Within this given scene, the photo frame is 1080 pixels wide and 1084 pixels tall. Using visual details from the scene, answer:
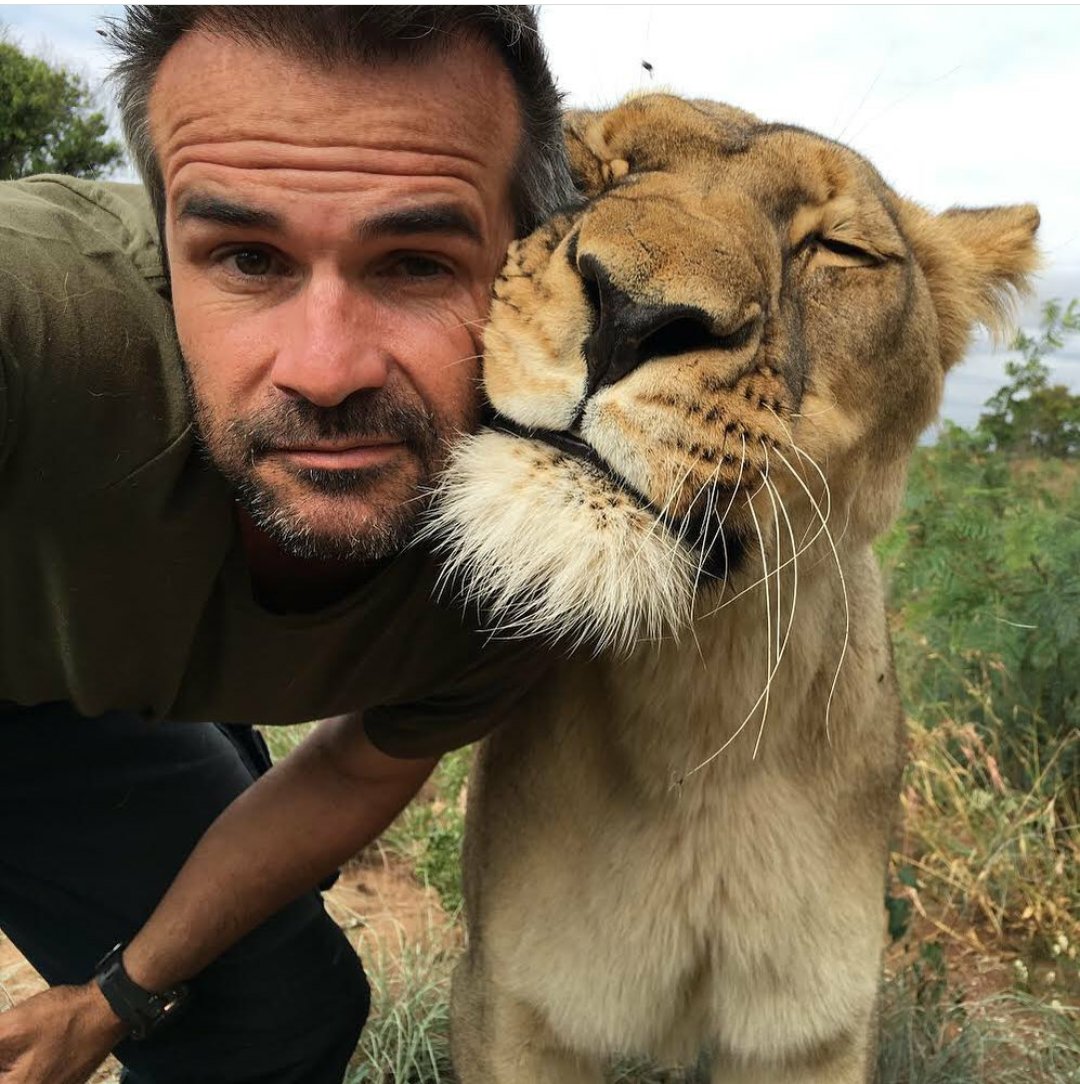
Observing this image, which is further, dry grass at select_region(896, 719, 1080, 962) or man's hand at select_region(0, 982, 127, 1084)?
dry grass at select_region(896, 719, 1080, 962)

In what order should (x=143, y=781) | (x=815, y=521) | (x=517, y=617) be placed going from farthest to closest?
(x=143, y=781), (x=815, y=521), (x=517, y=617)

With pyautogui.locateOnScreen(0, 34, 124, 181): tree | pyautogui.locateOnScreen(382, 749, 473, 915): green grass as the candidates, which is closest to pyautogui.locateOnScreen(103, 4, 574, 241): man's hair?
pyautogui.locateOnScreen(382, 749, 473, 915): green grass

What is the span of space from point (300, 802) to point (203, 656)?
0.58 meters

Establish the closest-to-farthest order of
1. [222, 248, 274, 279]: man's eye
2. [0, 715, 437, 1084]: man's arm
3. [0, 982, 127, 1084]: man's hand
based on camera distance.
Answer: [222, 248, 274, 279]: man's eye < [0, 982, 127, 1084]: man's hand < [0, 715, 437, 1084]: man's arm

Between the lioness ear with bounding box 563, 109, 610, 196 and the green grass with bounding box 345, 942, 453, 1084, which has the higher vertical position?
the lioness ear with bounding box 563, 109, 610, 196

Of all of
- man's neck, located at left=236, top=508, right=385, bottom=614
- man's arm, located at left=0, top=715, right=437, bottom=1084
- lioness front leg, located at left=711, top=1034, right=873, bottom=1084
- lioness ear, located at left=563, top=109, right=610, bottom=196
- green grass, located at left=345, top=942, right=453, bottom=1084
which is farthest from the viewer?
green grass, located at left=345, top=942, right=453, bottom=1084

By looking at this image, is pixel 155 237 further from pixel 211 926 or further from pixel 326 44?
pixel 211 926

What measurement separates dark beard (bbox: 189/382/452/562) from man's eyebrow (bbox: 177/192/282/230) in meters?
0.26

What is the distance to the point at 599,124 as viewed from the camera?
209cm

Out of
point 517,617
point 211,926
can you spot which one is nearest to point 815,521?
point 517,617

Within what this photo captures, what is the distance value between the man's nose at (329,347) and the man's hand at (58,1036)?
161 centimetres

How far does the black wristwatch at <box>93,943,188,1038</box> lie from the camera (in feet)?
9.05

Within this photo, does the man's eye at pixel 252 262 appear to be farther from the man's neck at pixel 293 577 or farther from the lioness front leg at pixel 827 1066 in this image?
the lioness front leg at pixel 827 1066

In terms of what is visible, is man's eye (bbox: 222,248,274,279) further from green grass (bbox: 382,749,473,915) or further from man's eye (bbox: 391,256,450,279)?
green grass (bbox: 382,749,473,915)
